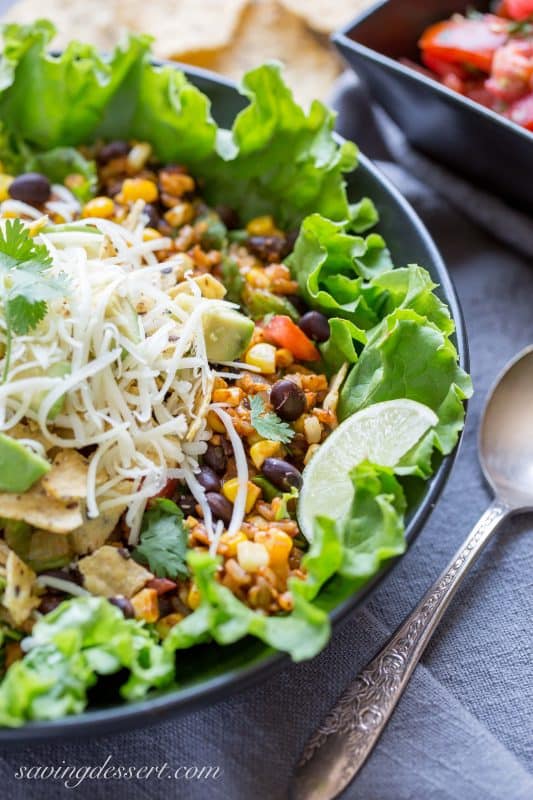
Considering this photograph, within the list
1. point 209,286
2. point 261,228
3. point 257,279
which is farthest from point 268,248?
point 209,286

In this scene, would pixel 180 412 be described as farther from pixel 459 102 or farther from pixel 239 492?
pixel 459 102

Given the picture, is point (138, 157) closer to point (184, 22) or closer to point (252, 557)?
point (184, 22)

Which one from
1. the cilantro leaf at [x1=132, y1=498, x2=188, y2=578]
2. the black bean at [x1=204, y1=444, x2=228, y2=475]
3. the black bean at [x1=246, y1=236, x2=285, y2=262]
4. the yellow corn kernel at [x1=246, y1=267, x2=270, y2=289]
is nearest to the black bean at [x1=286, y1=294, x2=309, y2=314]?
the yellow corn kernel at [x1=246, y1=267, x2=270, y2=289]

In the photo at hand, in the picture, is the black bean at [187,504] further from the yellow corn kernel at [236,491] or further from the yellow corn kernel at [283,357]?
the yellow corn kernel at [283,357]

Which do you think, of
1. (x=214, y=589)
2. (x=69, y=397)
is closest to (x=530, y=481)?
(x=214, y=589)

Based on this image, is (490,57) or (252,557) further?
(490,57)

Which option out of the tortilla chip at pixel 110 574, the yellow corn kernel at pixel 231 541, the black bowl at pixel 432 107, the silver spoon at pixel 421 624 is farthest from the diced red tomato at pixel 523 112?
the tortilla chip at pixel 110 574
